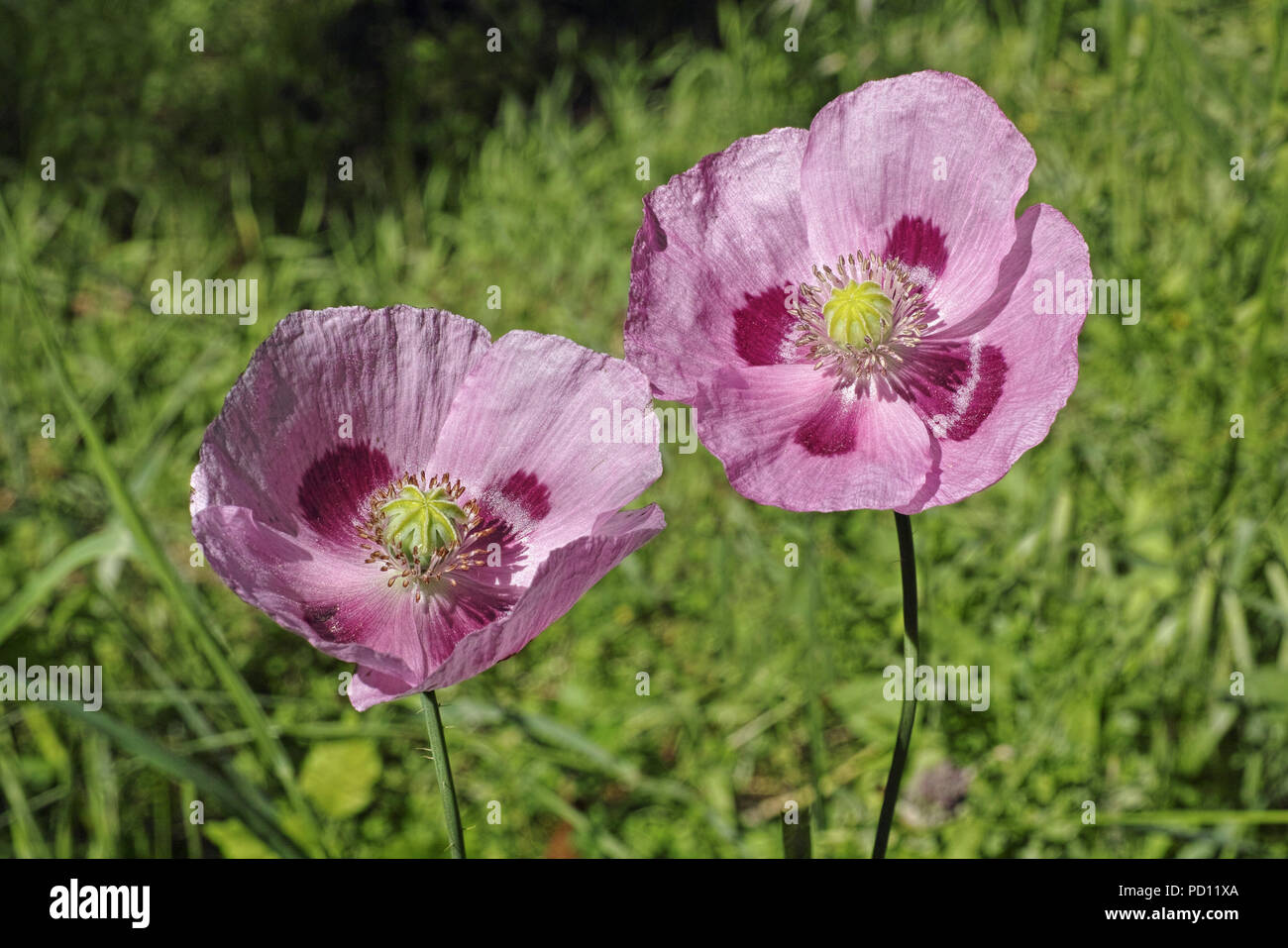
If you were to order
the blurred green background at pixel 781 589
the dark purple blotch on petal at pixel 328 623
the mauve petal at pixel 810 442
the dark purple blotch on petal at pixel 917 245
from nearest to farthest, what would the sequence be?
the mauve petal at pixel 810 442, the dark purple blotch on petal at pixel 328 623, the dark purple blotch on petal at pixel 917 245, the blurred green background at pixel 781 589

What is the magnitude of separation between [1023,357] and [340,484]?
2.43 feet

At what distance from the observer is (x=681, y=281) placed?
4.06 feet

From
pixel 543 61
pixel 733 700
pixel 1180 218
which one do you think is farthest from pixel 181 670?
pixel 543 61

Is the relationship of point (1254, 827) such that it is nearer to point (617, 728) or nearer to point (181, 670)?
point (617, 728)

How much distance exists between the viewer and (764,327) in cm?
132

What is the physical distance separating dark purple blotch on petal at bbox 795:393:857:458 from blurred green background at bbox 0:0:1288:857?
46 cm

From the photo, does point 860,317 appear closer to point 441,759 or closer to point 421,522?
point 421,522

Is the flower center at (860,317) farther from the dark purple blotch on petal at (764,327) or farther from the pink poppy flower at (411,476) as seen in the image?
the pink poppy flower at (411,476)

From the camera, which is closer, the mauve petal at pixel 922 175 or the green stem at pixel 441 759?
the green stem at pixel 441 759

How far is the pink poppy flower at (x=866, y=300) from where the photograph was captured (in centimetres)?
110

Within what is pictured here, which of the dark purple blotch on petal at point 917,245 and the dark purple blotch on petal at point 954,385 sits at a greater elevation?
the dark purple blotch on petal at point 917,245

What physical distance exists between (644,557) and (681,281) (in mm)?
2086

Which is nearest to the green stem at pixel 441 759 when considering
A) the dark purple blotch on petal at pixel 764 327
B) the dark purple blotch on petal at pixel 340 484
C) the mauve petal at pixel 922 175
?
the dark purple blotch on petal at pixel 340 484
